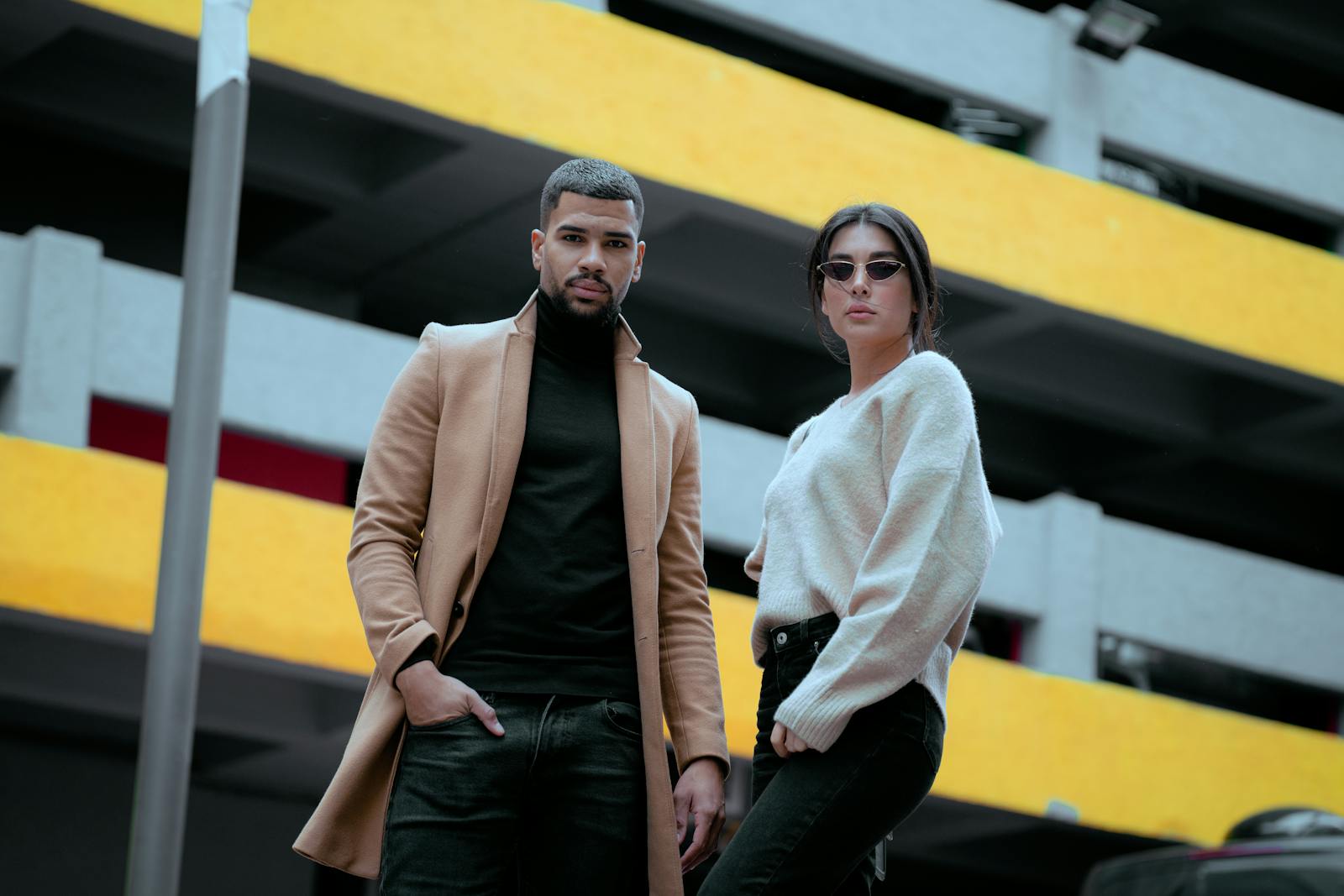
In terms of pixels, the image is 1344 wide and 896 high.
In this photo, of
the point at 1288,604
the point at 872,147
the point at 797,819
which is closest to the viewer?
the point at 797,819

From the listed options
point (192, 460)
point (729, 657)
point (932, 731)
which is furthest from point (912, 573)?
point (729, 657)

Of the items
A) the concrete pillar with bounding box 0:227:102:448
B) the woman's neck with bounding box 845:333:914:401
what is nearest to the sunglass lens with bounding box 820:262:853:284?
the woman's neck with bounding box 845:333:914:401

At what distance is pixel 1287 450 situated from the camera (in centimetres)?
1786

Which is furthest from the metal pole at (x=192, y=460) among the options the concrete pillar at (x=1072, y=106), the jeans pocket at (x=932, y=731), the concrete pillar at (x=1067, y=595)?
the concrete pillar at (x=1072, y=106)

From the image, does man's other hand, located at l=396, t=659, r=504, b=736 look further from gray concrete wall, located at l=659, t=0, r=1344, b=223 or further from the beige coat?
gray concrete wall, located at l=659, t=0, r=1344, b=223

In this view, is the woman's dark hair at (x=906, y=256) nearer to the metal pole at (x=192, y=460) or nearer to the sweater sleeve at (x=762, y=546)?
the sweater sleeve at (x=762, y=546)

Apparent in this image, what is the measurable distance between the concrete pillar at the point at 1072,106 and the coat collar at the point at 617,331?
1236 cm

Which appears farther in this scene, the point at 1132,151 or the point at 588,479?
the point at 1132,151

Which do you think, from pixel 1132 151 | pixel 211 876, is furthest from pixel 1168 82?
pixel 211 876

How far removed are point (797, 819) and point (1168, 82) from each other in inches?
562

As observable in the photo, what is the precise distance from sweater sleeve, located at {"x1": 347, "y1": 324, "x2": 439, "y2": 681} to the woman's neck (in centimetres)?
77

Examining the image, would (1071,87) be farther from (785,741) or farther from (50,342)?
(785,741)

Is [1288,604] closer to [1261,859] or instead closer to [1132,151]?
[1132,151]

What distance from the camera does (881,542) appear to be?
10.3ft
